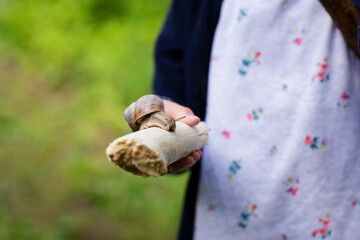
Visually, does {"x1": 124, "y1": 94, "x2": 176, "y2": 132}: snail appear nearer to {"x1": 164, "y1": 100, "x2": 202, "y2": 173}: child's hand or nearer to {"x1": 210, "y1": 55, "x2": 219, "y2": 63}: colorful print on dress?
{"x1": 164, "y1": 100, "x2": 202, "y2": 173}: child's hand

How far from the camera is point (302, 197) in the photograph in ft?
2.82

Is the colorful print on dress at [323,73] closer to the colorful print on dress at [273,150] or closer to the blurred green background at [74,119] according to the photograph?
the colorful print on dress at [273,150]

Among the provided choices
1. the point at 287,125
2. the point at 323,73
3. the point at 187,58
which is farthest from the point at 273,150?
the point at 187,58

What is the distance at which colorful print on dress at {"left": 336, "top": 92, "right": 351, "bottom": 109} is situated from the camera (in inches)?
33.0

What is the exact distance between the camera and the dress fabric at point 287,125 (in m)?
0.84

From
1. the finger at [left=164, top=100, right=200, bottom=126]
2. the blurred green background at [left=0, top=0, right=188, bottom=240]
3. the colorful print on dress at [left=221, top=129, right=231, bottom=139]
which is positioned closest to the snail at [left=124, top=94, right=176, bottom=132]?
the finger at [left=164, top=100, right=200, bottom=126]

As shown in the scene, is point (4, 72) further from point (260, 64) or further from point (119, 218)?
point (260, 64)

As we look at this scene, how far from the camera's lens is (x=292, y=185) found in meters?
0.86

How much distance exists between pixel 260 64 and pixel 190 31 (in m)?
0.19

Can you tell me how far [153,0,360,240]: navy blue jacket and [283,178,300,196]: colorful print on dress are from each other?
20cm

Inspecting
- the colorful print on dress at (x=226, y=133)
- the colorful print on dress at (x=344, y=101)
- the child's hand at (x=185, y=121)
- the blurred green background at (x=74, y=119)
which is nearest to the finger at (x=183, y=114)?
the child's hand at (x=185, y=121)

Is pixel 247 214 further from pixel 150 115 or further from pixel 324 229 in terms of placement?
pixel 150 115

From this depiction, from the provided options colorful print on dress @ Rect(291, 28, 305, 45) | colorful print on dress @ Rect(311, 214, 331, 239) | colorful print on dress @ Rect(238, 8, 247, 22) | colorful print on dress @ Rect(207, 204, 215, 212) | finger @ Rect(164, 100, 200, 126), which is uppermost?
colorful print on dress @ Rect(238, 8, 247, 22)

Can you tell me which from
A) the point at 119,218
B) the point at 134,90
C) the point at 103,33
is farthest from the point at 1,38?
the point at 119,218
